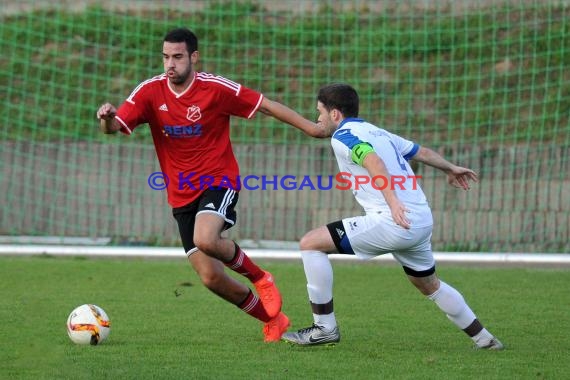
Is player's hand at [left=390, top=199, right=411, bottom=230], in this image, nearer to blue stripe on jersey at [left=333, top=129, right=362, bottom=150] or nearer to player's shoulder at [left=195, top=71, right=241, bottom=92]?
blue stripe on jersey at [left=333, top=129, right=362, bottom=150]

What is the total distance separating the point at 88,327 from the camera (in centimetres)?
667

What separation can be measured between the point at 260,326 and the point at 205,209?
1059 millimetres

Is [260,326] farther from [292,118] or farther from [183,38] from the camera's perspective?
[183,38]

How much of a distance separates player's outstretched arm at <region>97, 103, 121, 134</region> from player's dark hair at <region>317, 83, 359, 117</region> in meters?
1.35

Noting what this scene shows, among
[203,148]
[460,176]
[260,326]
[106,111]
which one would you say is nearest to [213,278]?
[260,326]

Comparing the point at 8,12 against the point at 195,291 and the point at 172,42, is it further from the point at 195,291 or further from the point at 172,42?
the point at 172,42

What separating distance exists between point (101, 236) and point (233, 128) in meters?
2.30

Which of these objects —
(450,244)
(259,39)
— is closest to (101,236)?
(259,39)

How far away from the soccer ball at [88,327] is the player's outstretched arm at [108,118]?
1.19 metres

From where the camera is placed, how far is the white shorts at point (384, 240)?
21.5 ft

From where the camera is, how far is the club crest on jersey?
7.36m

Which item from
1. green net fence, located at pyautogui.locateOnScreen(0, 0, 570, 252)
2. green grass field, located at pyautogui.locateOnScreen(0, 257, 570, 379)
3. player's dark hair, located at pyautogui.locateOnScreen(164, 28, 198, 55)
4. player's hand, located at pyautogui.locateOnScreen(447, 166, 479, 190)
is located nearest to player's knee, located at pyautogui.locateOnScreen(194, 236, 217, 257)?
green grass field, located at pyautogui.locateOnScreen(0, 257, 570, 379)

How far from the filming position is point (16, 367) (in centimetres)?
597
